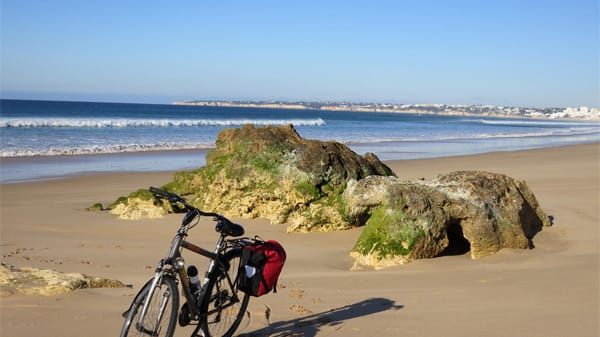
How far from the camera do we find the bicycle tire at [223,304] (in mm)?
4383

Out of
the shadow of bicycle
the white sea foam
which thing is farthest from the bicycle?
the white sea foam

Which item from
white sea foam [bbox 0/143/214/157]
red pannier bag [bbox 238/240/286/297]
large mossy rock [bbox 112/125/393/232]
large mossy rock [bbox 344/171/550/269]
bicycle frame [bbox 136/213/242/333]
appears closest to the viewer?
bicycle frame [bbox 136/213/242/333]

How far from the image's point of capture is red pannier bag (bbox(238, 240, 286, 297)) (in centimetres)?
444

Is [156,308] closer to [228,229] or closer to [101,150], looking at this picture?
[228,229]

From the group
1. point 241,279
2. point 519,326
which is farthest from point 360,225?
point 241,279

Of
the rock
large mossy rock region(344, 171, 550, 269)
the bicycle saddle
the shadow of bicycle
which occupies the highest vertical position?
the bicycle saddle

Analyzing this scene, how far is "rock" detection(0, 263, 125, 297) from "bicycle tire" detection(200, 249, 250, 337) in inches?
65.2

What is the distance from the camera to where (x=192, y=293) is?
431 cm

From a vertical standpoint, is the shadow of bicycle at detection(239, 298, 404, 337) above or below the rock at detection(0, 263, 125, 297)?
below

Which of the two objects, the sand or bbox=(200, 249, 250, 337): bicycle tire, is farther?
the sand

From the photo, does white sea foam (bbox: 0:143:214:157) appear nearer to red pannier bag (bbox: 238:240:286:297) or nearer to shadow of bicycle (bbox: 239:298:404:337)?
shadow of bicycle (bbox: 239:298:404:337)

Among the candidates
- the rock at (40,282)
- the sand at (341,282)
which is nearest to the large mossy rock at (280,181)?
the sand at (341,282)

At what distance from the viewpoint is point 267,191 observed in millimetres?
10094

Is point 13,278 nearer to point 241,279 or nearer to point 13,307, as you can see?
point 13,307
